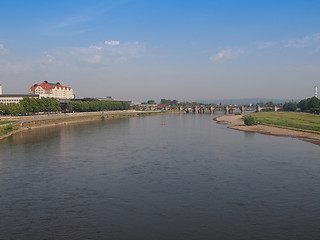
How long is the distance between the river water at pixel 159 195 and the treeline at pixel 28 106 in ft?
167

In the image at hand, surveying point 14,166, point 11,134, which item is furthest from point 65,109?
point 14,166

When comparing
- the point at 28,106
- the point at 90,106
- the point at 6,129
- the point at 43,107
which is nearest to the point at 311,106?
the point at 90,106

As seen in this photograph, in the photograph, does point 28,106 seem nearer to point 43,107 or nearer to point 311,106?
point 43,107

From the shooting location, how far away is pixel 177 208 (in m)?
20.6

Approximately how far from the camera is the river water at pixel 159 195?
57.3 feet

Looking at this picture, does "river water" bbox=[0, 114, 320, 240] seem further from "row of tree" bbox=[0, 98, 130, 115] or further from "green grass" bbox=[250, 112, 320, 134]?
"row of tree" bbox=[0, 98, 130, 115]

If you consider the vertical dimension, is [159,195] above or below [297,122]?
below

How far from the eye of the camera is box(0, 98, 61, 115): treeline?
86.4 meters

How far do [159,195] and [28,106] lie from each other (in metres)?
82.9

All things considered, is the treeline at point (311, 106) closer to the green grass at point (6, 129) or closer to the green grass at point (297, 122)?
the green grass at point (297, 122)

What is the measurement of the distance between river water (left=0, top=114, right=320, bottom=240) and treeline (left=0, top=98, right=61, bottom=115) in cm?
5105

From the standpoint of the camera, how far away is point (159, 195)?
916 inches

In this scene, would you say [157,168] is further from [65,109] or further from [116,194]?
[65,109]

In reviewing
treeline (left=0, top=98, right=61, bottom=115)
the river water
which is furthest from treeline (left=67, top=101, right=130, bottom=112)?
the river water
